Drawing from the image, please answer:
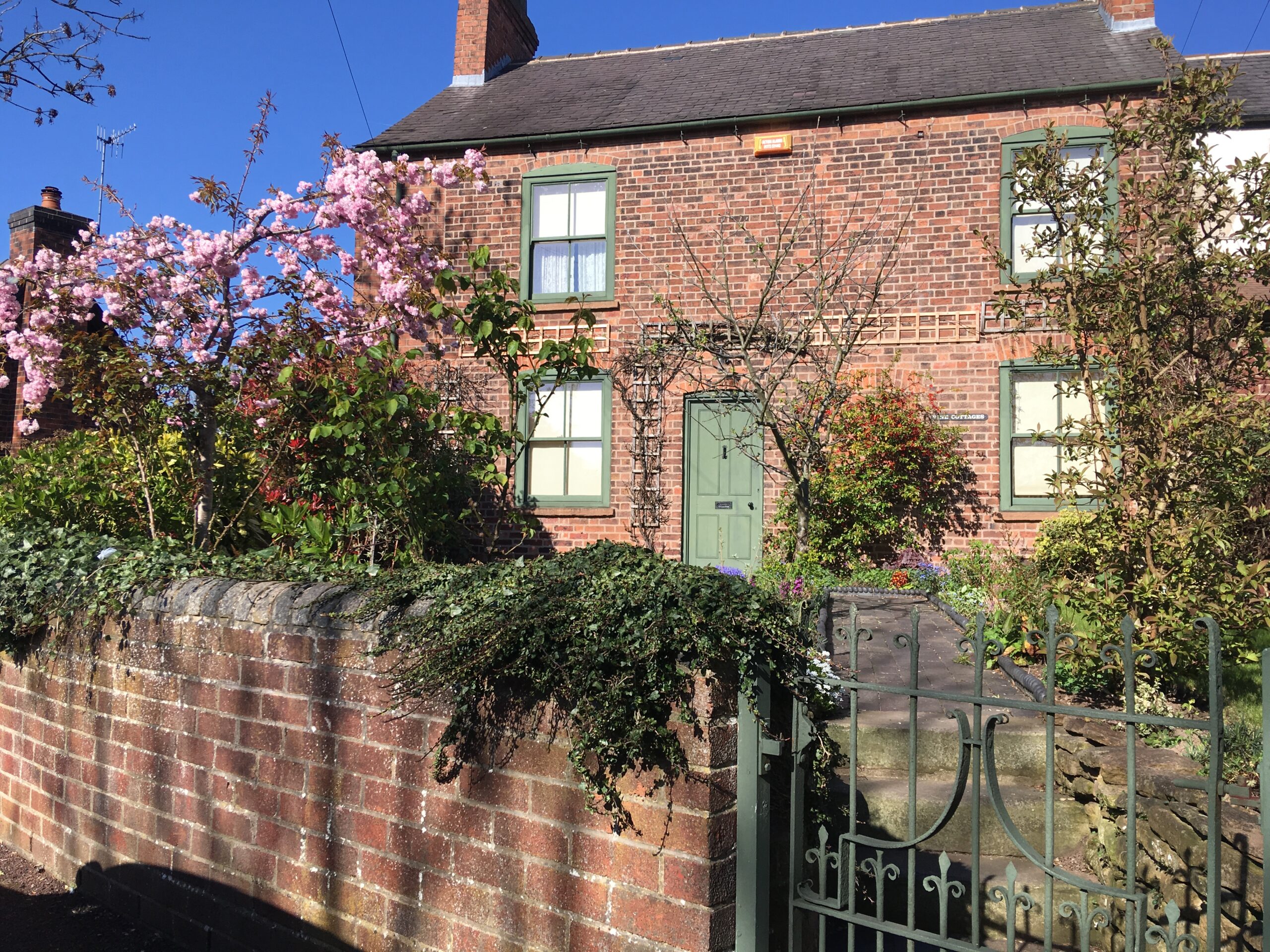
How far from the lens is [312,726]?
3.60m

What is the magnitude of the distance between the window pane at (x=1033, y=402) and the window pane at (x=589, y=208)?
5.62 meters

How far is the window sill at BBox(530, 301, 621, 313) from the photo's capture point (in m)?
11.7

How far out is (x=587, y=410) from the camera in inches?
467

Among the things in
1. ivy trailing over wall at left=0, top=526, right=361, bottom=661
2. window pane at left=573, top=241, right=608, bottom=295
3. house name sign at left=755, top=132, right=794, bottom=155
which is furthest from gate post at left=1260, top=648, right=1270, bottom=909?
window pane at left=573, top=241, right=608, bottom=295

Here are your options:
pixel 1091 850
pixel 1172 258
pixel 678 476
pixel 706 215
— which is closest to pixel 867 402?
pixel 678 476

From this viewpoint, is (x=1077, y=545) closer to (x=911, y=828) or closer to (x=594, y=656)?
(x=911, y=828)

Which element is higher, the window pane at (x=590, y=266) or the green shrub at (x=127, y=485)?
the window pane at (x=590, y=266)

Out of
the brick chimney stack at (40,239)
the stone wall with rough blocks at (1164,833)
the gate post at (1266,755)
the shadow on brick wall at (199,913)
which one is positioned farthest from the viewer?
the brick chimney stack at (40,239)

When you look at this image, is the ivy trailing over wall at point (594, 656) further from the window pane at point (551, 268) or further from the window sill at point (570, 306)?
the window pane at point (551, 268)

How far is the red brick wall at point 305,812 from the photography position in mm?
2699

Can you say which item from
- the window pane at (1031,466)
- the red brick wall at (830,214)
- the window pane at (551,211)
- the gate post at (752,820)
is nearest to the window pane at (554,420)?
the red brick wall at (830,214)

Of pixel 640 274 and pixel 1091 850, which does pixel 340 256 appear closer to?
pixel 640 274

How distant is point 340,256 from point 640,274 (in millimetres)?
4021

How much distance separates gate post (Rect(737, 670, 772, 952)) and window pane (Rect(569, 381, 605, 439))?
924 centimetres
